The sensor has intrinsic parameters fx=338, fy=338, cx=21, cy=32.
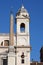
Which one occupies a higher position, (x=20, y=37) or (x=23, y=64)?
(x=20, y=37)

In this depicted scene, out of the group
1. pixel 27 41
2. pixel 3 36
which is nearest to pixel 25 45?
pixel 27 41

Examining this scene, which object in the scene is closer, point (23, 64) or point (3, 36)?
point (23, 64)

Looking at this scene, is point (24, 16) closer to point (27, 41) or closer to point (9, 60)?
point (27, 41)

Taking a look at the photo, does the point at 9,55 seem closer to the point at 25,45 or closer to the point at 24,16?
the point at 25,45

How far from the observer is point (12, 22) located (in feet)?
216

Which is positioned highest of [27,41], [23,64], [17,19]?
[17,19]

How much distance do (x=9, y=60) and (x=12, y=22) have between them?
7.91m

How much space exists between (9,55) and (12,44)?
2340 mm

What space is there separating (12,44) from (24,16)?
583cm

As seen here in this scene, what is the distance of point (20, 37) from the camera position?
65188 mm

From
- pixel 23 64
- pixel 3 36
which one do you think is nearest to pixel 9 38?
pixel 3 36

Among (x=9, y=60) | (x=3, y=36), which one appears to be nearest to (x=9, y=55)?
(x=9, y=60)

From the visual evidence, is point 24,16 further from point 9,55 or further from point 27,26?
point 9,55

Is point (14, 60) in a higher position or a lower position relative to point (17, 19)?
lower
